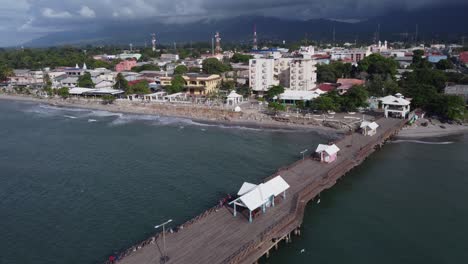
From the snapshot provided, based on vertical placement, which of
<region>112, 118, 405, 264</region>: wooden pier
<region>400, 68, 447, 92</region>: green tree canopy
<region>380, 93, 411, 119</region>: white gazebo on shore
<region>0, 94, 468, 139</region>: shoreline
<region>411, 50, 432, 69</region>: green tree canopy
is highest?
<region>411, 50, 432, 69</region>: green tree canopy

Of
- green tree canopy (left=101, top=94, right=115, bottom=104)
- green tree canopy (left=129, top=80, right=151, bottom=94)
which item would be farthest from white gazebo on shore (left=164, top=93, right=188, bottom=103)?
green tree canopy (left=101, top=94, right=115, bottom=104)

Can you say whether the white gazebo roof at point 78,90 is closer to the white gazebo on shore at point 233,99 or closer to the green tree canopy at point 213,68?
the green tree canopy at point 213,68

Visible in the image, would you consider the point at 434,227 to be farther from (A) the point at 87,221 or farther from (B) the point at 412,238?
(A) the point at 87,221

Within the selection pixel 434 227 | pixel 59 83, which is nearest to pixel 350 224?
pixel 434 227

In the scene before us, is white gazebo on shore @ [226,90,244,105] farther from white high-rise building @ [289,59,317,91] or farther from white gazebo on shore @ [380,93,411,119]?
white gazebo on shore @ [380,93,411,119]

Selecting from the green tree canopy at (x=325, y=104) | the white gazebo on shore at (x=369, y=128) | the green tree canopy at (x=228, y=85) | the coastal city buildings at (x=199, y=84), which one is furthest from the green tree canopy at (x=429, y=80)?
the coastal city buildings at (x=199, y=84)
